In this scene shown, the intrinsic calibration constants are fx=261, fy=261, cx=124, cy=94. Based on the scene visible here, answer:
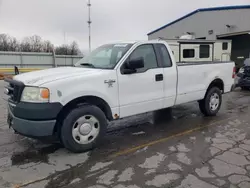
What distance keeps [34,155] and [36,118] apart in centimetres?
79

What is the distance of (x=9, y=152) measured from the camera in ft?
14.8

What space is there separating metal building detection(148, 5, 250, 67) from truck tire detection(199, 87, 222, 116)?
1859 centimetres

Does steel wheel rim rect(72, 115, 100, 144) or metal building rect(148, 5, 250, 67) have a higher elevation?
metal building rect(148, 5, 250, 67)

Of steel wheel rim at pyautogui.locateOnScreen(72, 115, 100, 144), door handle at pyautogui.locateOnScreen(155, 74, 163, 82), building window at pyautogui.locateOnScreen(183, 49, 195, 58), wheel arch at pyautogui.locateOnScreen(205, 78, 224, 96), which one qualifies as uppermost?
building window at pyautogui.locateOnScreen(183, 49, 195, 58)

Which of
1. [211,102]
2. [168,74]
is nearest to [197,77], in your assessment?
[211,102]

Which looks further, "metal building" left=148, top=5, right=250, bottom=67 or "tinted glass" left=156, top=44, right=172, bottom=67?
"metal building" left=148, top=5, right=250, bottom=67

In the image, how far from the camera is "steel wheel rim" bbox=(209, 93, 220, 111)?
22.6 ft

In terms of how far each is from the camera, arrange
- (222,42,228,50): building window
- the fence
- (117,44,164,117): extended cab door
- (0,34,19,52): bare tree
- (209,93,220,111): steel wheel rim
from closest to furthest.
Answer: (117,44,164,117): extended cab door, (209,93,220,111): steel wheel rim, (222,42,228,50): building window, the fence, (0,34,19,52): bare tree

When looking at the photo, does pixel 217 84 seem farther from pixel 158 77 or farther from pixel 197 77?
pixel 158 77

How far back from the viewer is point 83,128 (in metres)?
4.44

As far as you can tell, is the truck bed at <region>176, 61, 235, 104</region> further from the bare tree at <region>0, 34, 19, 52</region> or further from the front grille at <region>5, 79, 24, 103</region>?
the bare tree at <region>0, 34, 19, 52</region>

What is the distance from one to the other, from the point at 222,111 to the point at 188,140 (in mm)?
3062

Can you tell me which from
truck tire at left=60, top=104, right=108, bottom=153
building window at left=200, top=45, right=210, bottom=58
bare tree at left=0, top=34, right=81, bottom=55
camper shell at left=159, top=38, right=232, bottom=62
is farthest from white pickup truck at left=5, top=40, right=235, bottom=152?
bare tree at left=0, top=34, right=81, bottom=55

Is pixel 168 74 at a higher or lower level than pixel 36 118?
higher
